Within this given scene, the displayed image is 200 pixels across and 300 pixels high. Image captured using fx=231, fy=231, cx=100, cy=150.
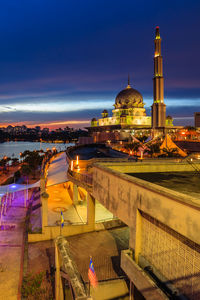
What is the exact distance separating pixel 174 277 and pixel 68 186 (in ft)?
63.4

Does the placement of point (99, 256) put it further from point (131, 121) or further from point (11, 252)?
point (131, 121)

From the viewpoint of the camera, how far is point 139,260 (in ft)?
27.3

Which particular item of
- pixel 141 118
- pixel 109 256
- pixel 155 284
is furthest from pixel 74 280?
pixel 141 118

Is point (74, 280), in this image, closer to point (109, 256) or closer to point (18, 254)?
point (109, 256)

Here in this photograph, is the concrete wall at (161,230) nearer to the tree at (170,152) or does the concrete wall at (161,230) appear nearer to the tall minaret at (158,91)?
the tree at (170,152)

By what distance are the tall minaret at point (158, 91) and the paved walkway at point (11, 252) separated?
223ft

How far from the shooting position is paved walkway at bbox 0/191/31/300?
1052 cm

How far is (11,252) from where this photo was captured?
13.6m

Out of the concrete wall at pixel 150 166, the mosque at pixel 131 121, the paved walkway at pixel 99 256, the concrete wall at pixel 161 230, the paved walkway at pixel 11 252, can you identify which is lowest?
the paved walkway at pixel 11 252

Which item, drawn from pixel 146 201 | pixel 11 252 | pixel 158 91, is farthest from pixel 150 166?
pixel 158 91

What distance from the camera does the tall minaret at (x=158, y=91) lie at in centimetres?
7750

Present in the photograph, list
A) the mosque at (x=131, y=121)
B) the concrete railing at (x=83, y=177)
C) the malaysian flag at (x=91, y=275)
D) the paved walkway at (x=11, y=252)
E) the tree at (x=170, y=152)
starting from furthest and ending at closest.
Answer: the mosque at (x=131, y=121), the tree at (x=170, y=152), the concrete railing at (x=83, y=177), the paved walkway at (x=11, y=252), the malaysian flag at (x=91, y=275)

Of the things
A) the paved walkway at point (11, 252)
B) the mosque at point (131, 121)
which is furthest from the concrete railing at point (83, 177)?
the mosque at point (131, 121)

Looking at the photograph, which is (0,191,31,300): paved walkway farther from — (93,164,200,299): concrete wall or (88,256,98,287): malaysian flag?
(93,164,200,299): concrete wall
